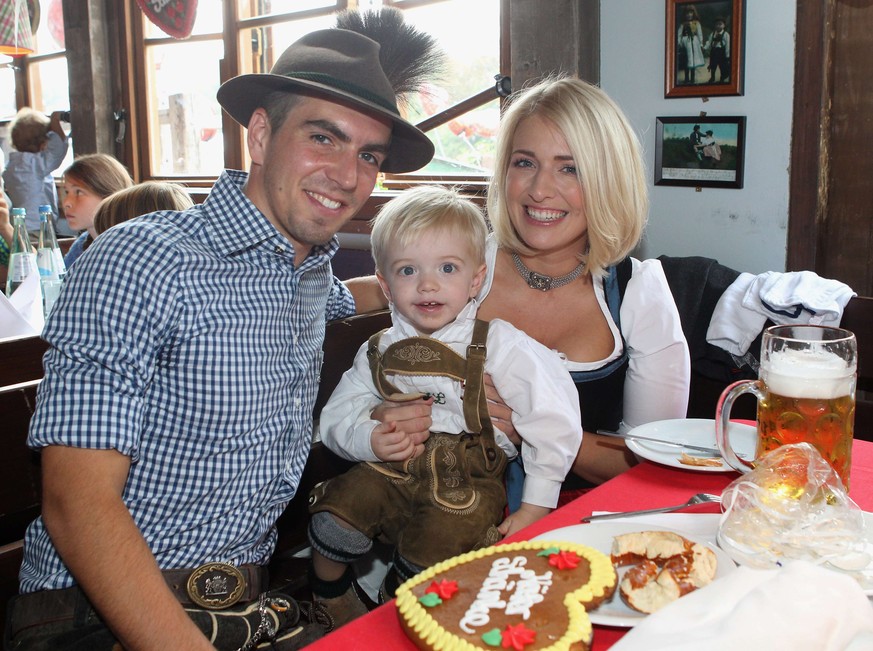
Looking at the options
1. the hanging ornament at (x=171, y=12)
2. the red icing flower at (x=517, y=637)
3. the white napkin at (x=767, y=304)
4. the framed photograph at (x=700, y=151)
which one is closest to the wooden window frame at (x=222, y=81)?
the hanging ornament at (x=171, y=12)

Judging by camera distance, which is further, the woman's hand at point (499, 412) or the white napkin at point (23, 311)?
the white napkin at point (23, 311)

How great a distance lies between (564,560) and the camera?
876 mm

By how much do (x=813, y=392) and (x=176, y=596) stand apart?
1.02m

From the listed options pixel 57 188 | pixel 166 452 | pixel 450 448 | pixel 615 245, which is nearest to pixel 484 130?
pixel 615 245

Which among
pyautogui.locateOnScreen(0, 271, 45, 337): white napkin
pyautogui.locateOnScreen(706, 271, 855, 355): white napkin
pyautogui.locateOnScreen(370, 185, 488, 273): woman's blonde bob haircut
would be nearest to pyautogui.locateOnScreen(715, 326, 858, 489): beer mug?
pyautogui.locateOnScreen(370, 185, 488, 273): woman's blonde bob haircut

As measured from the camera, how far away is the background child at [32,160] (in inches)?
277

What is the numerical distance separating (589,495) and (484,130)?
4.12 metres

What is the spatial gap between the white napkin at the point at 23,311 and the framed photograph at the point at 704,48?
8.60 ft

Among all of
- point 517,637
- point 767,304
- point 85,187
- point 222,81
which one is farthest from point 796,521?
point 222,81

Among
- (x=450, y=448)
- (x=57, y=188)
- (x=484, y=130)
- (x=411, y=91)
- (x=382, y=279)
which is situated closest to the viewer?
(x=450, y=448)

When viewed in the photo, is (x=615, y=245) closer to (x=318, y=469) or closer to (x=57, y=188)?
(x=318, y=469)

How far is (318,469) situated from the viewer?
1.96 m

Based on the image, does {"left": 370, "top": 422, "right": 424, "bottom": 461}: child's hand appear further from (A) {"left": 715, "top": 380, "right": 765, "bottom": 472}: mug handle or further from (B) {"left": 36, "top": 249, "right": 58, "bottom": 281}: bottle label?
(B) {"left": 36, "top": 249, "right": 58, "bottom": 281}: bottle label

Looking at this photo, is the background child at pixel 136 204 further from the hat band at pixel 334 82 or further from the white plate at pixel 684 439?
the white plate at pixel 684 439
